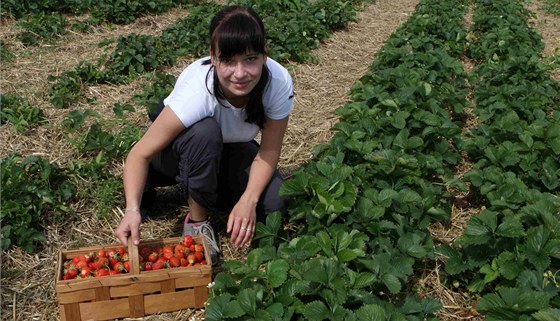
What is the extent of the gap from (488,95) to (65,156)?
332 centimetres

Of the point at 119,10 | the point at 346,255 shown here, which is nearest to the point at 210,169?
the point at 346,255

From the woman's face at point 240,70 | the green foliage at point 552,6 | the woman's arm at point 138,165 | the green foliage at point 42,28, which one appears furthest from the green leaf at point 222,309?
the green foliage at point 552,6


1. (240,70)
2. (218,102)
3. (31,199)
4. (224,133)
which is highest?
(240,70)

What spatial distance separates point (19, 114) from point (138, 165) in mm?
2038

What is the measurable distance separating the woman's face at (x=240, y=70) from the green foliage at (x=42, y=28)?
13.1 ft

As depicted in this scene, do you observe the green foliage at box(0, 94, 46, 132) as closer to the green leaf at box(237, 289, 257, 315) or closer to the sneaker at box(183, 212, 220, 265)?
the sneaker at box(183, 212, 220, 265)

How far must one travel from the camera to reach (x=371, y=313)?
2.19 meters

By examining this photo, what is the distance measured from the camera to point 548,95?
491cm

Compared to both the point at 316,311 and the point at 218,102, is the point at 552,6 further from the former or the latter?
the point at 316,311

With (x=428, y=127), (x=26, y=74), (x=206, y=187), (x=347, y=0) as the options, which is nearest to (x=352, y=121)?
(x=428, y=127)

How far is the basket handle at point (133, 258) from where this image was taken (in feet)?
8.14

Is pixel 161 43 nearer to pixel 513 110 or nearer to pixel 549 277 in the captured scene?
pixel 513 110

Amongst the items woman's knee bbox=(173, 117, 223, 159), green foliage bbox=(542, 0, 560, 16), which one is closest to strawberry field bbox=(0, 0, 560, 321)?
woman's knee bbox=(173, 117, 223, 159)

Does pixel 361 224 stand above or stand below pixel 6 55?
above
